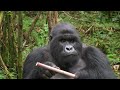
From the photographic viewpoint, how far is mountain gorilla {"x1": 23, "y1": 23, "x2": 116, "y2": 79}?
2855 mm

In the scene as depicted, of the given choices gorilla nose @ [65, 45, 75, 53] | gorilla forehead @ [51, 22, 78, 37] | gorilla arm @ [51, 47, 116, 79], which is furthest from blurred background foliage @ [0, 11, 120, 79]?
gorilla nose @ [65, 45, 75, 53]

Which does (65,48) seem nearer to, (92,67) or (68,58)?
(68,58)

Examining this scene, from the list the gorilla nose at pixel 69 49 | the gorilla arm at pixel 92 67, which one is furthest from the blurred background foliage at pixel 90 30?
the gorilla nose at pixel 69 49

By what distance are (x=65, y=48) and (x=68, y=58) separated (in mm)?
90

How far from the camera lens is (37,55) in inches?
127

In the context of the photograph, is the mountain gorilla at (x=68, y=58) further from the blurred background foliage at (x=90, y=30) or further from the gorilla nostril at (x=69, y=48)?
the blurred background foliage at (x=90, y=30)

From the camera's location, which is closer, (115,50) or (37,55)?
(37,55)

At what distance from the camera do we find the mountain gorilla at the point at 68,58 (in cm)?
286

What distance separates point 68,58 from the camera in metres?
2.84

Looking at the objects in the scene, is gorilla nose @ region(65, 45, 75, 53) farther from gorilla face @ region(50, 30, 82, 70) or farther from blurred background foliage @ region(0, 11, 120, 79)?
blurred background foliage @ region(0, 11, 120, 79)

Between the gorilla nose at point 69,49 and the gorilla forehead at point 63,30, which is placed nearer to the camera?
the gorilla nose at point 69,49
